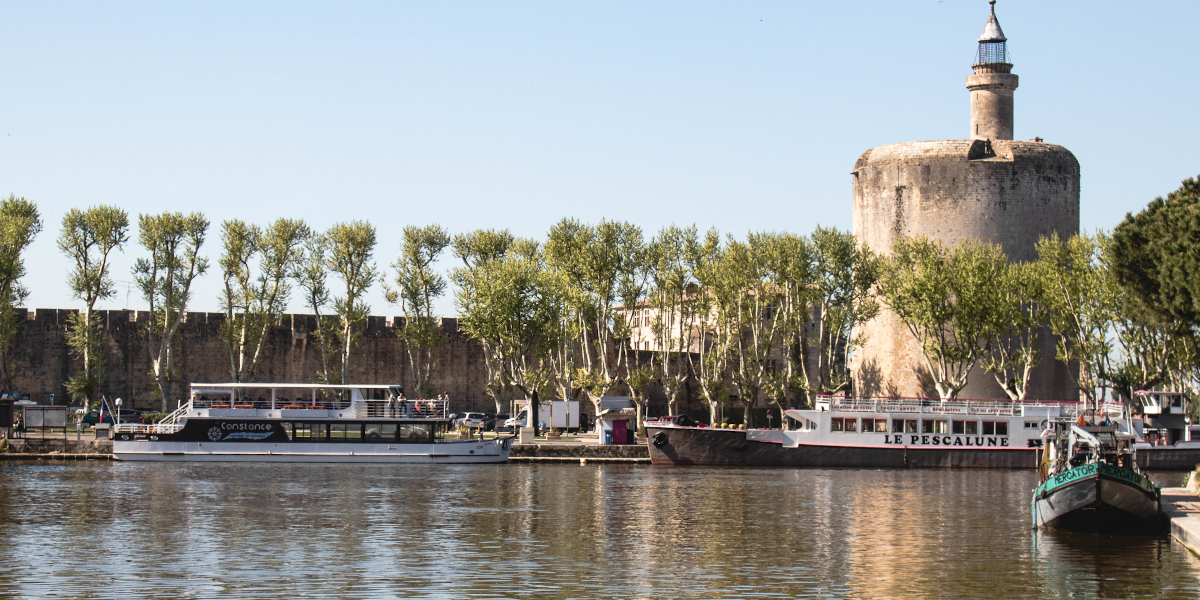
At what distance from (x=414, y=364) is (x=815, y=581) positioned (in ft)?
123

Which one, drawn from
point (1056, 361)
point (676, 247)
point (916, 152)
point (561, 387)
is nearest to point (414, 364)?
point (561, 387)

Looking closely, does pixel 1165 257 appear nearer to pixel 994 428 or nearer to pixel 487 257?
pixel 994 428

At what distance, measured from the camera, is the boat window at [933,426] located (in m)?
43.5

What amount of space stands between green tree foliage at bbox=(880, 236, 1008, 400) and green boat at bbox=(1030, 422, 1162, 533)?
888 inches

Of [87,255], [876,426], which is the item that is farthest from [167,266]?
[876,426]

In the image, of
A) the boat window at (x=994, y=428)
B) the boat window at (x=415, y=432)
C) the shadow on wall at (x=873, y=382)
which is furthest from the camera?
the shadow on wall at (x=873, y=382)

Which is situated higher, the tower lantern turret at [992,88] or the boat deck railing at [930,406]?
the tower lantern turret at [992,88]

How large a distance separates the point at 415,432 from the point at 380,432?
1.06 meters

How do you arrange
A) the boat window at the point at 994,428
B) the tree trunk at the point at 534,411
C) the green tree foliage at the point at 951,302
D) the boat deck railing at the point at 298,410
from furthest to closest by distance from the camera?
the tree trunk at the point at 534,411 < the green tree foliage at the point at 951,302 < the boat window at the point at 994,428 < the boat deck railing at the point at 298,410

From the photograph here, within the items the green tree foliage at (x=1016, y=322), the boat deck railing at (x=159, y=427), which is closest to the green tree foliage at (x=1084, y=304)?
the green tree foliage at (x=1016, y=322)

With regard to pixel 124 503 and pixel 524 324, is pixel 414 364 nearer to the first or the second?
pixel 524 324

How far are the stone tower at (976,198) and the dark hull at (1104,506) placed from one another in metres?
30.2

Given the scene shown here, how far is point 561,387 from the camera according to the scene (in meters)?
51.3

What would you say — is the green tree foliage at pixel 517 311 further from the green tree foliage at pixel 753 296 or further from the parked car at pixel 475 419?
the green tree foliage at pixel 753 296
